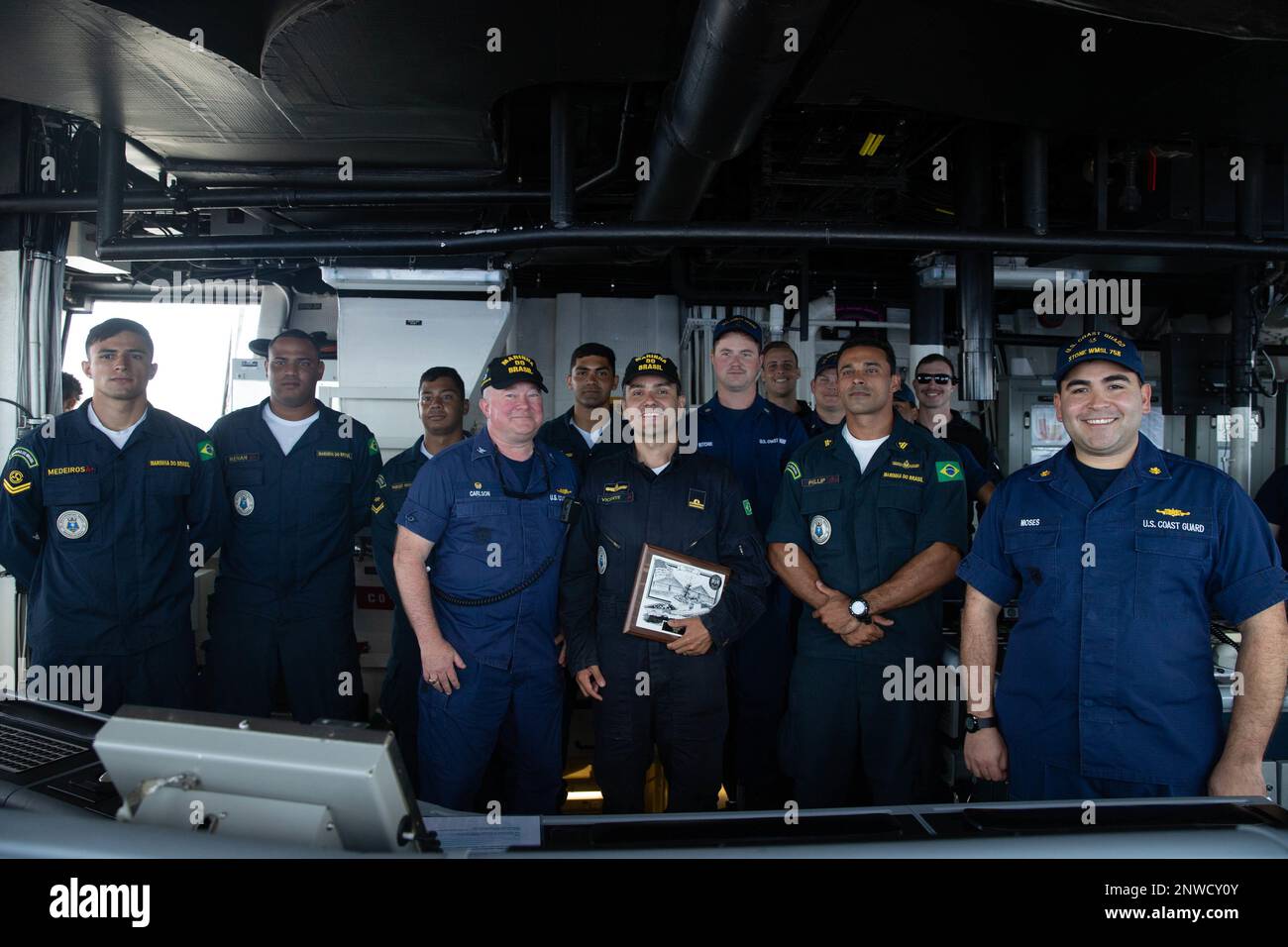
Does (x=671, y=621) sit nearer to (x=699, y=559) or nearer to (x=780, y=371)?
(x=699, y=559)

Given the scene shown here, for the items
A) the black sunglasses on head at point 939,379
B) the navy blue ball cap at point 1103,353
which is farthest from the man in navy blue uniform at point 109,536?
the black sunglasses on head at point 939,379

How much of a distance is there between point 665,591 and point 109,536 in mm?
1717

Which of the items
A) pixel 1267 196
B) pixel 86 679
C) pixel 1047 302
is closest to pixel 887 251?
pixel 1047 302

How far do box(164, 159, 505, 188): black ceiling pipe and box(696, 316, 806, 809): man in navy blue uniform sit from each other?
121cm

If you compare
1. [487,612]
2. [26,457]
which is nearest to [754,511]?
[487,612]

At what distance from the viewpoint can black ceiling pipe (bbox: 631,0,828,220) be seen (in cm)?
157

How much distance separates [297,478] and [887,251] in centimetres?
389

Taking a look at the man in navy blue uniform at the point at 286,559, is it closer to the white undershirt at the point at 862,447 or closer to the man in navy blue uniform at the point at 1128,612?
the white undershirt at the point at 862,447

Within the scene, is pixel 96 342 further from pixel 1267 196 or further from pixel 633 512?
pixel 1267 196

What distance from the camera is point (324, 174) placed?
3.06 m

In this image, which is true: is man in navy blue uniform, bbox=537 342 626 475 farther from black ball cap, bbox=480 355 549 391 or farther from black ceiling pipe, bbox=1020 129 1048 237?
black ceiling pipe, bbox=1020 129 1048 237

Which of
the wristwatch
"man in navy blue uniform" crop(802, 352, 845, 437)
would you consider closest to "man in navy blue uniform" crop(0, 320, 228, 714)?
the wristwatch

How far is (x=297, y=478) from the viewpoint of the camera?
283 cm

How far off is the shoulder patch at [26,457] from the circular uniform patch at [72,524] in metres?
0.18
